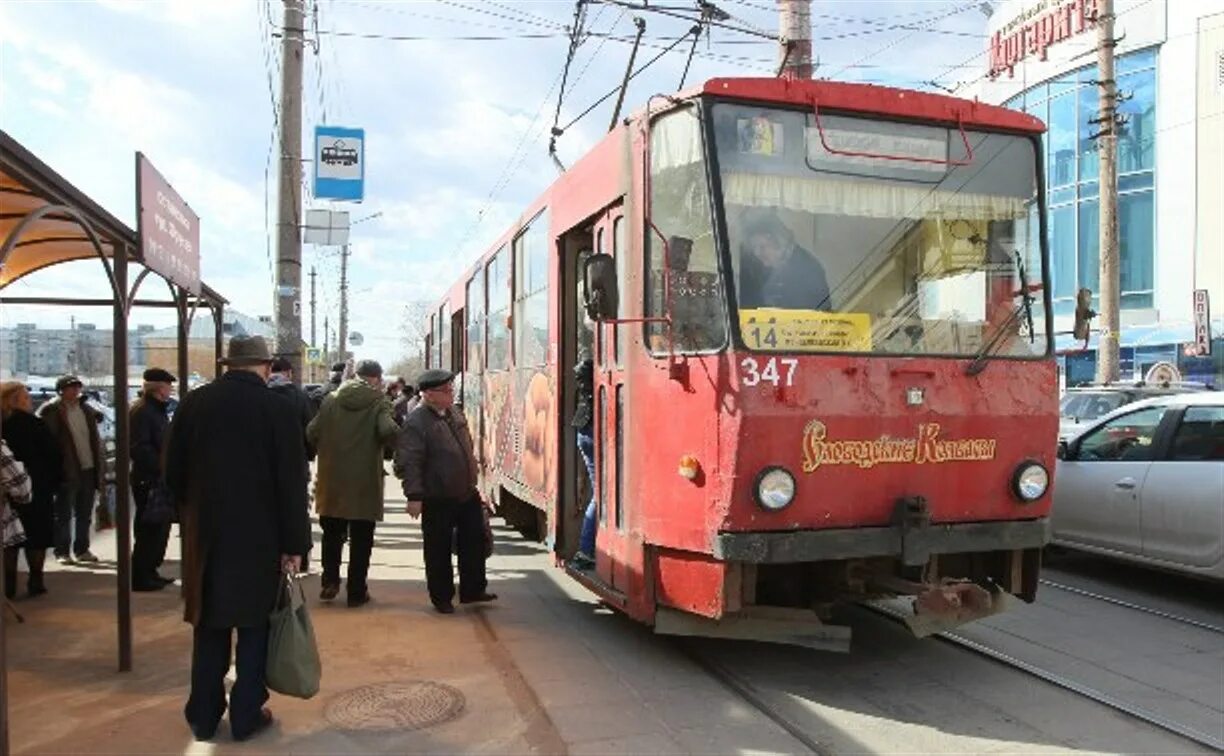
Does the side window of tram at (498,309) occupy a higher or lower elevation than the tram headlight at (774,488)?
higher

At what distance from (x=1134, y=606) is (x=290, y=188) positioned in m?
9.90

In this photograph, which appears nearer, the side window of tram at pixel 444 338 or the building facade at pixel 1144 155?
the side window of tram at pixel 444 338

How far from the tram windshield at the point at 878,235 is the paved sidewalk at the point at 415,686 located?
195cm

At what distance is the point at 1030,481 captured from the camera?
5.45 meters

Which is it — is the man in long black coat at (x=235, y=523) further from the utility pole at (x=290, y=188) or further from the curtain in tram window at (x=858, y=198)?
the utility pole at (x=290, y=188)

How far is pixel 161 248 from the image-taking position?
6.08 meters

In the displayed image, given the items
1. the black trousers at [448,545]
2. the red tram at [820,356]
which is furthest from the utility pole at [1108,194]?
the black trousers at [448,545]

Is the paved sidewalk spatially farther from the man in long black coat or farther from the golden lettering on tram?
the golden lettering on tram

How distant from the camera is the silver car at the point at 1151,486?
696 centimetres

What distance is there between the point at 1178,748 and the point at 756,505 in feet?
7.09

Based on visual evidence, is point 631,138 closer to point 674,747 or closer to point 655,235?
point 655,235

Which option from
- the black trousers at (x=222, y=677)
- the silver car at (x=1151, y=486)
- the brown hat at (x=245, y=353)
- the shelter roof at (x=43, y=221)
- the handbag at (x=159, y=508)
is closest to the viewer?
the shelter roof at (x=43, y=221)

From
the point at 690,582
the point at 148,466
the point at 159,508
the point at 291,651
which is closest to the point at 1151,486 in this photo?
the point at 690,582

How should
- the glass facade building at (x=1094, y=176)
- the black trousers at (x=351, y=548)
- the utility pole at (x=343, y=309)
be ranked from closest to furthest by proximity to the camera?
the black trousers at (x=351, y=548) → the glass facade building at (x=1094, y=176) → the utility pole at (x=343, y=309)
